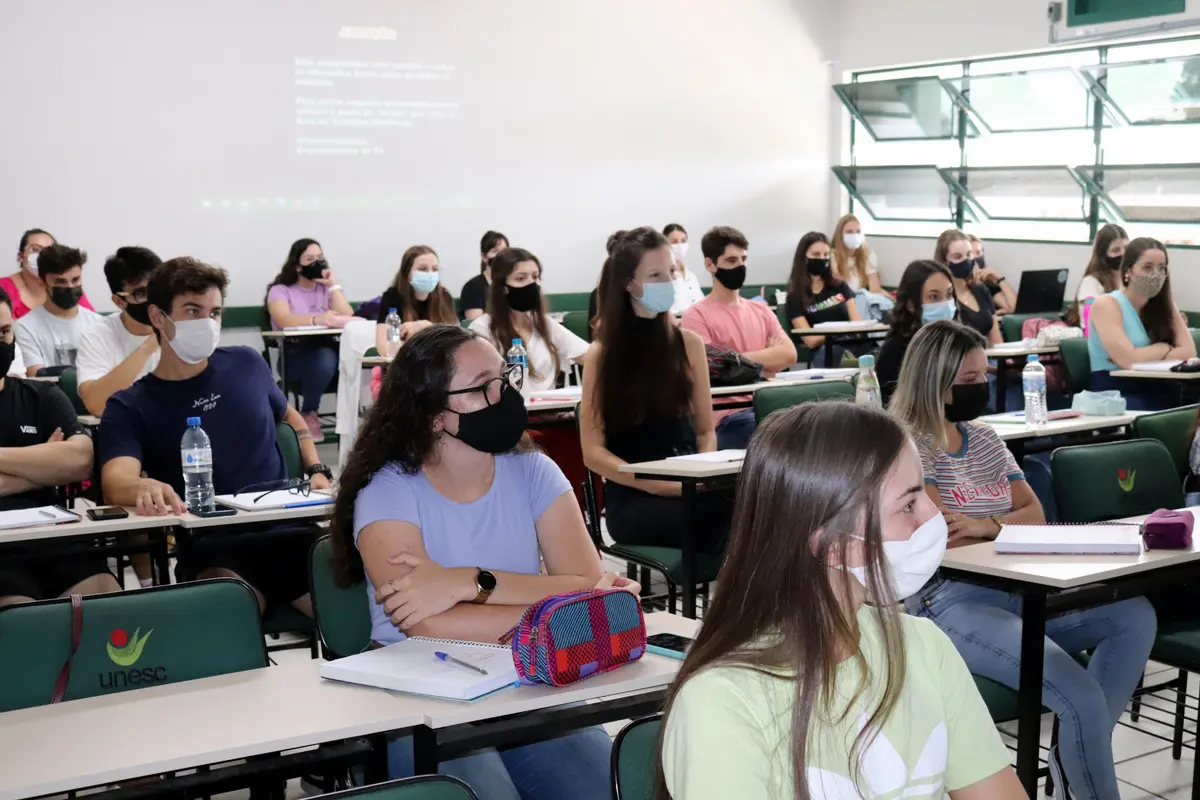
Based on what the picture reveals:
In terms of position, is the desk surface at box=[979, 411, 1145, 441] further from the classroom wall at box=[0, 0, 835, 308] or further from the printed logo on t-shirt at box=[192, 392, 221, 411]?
the classroom wall at box=[0, 0, 835, 308]

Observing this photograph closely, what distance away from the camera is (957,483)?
336 cm

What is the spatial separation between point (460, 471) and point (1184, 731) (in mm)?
2258

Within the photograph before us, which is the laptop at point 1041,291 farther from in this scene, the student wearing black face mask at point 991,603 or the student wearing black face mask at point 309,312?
the student wearing black face mask at point 991,603

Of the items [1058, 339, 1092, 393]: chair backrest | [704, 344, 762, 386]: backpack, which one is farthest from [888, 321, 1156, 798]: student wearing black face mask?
[1058, 339, 1092, 393]: chair backrest

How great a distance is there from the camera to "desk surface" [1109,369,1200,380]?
5.86 m

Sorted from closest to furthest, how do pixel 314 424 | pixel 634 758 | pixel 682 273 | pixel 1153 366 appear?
1. pixel 634 758
2. pixel 1153 366
3. pixel 314 424
4. pixel 682 273

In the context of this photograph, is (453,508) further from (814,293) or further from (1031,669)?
(814,293)

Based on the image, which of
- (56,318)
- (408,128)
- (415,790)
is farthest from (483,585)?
(408,128)

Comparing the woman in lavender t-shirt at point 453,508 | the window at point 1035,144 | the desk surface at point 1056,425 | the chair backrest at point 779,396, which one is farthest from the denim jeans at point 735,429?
the window at point 1035,144

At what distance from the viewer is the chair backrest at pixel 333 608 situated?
8.61 ft

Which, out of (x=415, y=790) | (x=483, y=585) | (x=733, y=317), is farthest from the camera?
(x=733, y=317)

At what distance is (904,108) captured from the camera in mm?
10883

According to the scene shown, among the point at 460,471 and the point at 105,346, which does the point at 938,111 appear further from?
the point at 460,471

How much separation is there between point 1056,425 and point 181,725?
3588 mm
